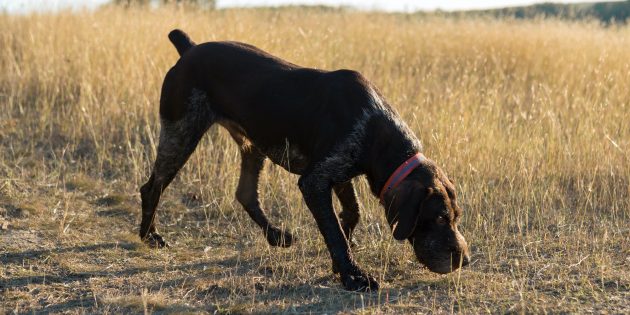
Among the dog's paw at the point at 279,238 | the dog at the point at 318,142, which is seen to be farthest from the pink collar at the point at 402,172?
the dog's paw at the point at 279,238

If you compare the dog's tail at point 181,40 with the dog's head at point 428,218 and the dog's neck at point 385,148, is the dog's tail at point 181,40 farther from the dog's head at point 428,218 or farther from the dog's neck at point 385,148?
the dog's head at point 428,218

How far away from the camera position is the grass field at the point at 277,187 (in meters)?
4.26

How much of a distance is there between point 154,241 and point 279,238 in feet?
2.70

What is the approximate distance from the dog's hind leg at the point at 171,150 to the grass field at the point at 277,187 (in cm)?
18

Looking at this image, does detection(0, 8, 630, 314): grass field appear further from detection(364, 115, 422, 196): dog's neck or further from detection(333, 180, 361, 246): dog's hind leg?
detection(364, 115, 422, 196): dog's neck

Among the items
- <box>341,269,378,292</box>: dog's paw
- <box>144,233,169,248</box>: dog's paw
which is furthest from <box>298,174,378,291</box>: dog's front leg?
<box>144,233,169,248</box>: dog's paw

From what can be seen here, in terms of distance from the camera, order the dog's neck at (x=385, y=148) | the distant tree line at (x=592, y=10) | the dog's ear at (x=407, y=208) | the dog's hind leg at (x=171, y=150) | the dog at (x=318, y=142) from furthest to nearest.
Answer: the distant tree line at (x=592, y=10) < the dog's hind leg at (x=171, y=150) < the dog's neck at (x=385, y=148) < the dog at (x=318, y=142) < the dog's ear at (x=407, y=208)

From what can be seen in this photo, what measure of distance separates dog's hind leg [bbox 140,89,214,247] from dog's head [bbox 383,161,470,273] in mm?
1435

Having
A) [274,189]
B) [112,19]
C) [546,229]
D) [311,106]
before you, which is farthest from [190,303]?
[112,19]

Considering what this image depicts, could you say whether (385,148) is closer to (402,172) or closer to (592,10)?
(402,172)

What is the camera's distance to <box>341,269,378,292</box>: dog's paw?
4.17 metres

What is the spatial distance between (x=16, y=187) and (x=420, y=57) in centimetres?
540

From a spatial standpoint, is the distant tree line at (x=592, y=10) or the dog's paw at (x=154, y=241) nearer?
the dog's paw at (x=154, y=241)

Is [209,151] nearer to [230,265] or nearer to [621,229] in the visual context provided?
[230,265]
